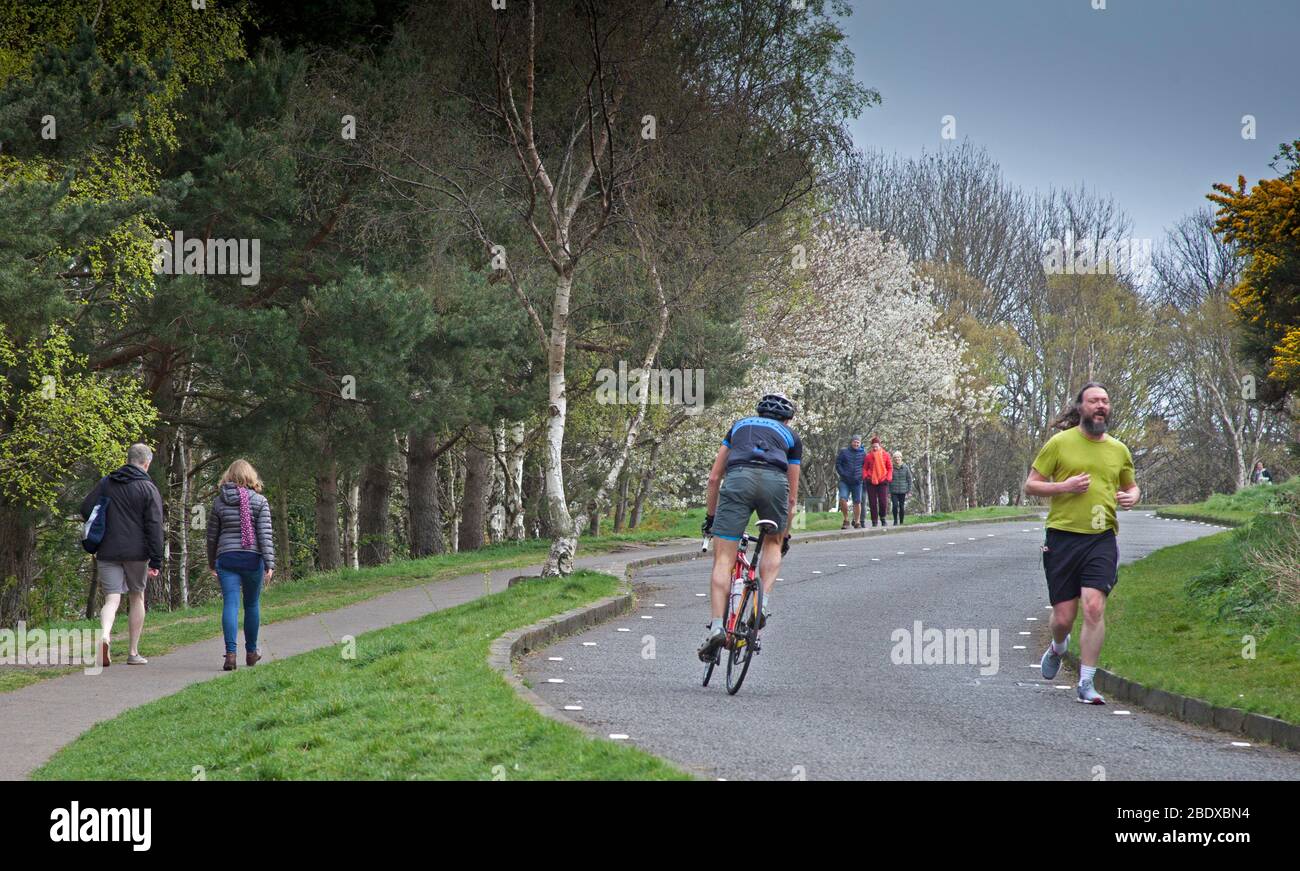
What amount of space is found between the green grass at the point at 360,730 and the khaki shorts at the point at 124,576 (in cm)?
172

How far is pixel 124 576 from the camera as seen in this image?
13117 mm

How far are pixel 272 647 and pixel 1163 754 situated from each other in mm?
9205

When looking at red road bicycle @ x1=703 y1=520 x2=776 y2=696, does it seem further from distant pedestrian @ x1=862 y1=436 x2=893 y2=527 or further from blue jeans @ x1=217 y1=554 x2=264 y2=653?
distant pedestrian @ x1=862 y1=436 x2=893 y2=527

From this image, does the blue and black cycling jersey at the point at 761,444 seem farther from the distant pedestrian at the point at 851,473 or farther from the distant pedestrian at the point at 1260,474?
the distant pedestrian at the point at 1260,474

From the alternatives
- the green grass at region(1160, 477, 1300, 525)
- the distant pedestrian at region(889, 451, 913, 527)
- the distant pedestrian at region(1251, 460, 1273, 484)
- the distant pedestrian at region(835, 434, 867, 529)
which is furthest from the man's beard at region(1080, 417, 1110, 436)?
the distant pedestrian at region(1251, 460, 1273, 484)

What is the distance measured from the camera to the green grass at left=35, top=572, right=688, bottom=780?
6.73m

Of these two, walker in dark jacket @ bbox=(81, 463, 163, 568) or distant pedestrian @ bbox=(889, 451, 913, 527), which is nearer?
walker in dark jacket @ bbox=(81, 463, 163, 568)

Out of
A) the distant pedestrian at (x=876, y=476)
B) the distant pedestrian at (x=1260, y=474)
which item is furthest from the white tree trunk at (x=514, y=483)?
the distant pedestrian at (x=1260, y=474)

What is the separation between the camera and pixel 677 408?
127ft

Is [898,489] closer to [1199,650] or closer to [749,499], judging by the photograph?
[1199,650]

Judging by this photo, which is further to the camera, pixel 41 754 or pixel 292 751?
pixel 41 754

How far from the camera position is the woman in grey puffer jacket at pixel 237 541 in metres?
12.6
